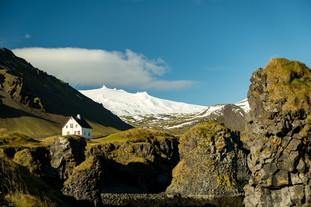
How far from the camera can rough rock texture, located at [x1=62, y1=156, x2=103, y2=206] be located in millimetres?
28373

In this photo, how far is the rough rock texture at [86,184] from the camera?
2837cm

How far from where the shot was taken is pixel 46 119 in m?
191

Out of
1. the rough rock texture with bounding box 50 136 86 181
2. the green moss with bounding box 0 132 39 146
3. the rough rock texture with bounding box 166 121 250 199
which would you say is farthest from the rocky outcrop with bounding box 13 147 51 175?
the green moss with bounding box 0 132 39 146

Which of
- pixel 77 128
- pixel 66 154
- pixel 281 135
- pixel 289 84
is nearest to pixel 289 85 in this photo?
pixel 289 84

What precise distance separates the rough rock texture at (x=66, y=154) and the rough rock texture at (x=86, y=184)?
385 inches

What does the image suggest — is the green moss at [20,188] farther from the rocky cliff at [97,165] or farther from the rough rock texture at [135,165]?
the rough rock texture at [135,165]

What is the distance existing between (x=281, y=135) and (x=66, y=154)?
3632cm

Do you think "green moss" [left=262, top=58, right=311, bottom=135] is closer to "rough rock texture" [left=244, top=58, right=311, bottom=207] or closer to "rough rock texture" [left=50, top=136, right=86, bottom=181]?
"rough rock texture" [left=244, top=58, right=311, bottom=207]

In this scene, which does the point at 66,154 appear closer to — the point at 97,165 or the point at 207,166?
the point at 97,165

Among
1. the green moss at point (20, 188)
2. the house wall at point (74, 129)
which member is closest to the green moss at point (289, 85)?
the green moss at point (20, 188)

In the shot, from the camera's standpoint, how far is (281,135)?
18266 millimetres

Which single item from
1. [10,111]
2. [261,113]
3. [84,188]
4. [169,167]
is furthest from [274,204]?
[10,111]

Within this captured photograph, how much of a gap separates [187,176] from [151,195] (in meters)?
8.31

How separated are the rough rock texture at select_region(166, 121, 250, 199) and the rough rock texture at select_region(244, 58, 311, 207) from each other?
62.3 ft
